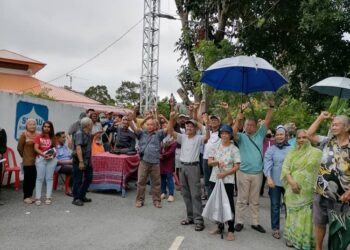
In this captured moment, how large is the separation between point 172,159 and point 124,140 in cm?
124

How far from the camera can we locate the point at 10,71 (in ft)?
73.4

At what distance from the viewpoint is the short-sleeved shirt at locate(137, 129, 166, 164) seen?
7.53 m

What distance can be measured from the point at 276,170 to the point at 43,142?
422cm

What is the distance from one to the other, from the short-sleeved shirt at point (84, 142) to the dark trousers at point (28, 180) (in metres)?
0.94

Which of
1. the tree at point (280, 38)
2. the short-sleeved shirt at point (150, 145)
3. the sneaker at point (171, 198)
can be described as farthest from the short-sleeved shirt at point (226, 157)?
the tree at point (280, 38)

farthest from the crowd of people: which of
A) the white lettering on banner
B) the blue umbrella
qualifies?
the white lettering on banner

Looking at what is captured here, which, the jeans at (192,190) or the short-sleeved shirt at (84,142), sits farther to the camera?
the short-sleeved shirt at (84,142)

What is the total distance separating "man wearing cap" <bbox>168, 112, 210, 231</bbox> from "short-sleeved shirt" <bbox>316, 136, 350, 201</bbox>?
77.7 inches

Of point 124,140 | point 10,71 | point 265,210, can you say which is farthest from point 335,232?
point 10,71

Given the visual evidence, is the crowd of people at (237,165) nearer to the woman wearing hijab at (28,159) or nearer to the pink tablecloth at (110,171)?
the woman wearing hijab at (28,159)

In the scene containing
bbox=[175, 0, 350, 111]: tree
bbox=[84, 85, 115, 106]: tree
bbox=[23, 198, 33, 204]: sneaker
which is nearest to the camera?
bbox=[23, 198, 33, 204]: sneaker

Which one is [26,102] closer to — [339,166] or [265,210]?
[265,210]

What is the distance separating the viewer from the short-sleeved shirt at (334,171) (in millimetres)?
4645

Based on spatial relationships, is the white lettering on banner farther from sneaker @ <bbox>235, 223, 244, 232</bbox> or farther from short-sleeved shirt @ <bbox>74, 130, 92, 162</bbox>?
sneaker @ <bbox>235, 223, 244, 232</bbox>
